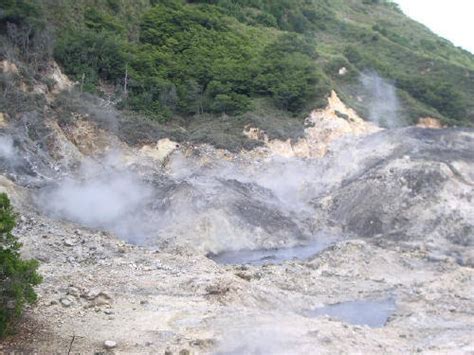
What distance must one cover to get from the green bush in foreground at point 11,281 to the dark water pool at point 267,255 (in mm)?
10455

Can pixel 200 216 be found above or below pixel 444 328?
above

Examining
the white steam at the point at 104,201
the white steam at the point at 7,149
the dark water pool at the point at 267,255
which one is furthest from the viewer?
the white steam at the point at 7,149

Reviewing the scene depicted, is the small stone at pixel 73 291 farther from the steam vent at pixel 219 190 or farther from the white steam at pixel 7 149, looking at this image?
the white steam at pixel 7 149

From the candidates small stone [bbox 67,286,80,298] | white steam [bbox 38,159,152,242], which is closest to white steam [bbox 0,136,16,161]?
white steam [bbox 38,159,152,242]

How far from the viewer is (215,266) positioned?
2175 cm

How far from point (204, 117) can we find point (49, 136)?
10.2 meters

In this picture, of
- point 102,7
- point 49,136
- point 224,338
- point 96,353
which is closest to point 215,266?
point 224,338

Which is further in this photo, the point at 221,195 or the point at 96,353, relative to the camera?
the point at 221,195

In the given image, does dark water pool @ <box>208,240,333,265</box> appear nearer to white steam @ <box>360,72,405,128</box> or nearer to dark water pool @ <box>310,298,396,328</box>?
dark water pool @ <box>310,298,396,328</box>

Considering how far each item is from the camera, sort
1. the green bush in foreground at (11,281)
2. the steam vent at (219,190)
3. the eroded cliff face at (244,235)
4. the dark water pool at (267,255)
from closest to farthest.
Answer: the green bush in foreground at (11,281) < the eroded cliff face at (244,235) < the steam vent at (219,190) < the dark water pool at (267,255)

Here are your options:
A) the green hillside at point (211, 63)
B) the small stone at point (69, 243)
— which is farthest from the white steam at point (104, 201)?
the green hillside at point (211, 63)

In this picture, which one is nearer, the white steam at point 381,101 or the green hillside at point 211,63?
the green hillside at point 211,63

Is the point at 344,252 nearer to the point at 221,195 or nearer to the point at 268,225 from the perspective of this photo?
the point at 268,225

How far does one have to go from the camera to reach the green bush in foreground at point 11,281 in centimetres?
1437
